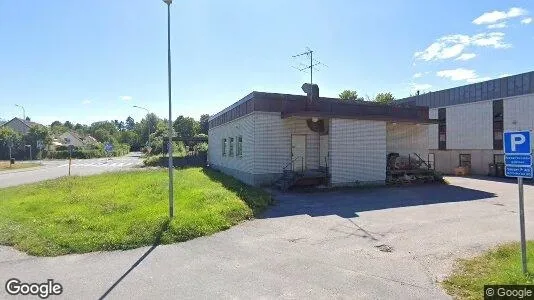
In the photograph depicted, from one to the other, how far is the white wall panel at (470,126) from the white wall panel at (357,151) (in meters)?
13.6

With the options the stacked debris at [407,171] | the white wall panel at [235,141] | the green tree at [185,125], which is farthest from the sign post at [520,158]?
the green tree at [185,125]

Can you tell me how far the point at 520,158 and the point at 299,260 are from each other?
4.21 m

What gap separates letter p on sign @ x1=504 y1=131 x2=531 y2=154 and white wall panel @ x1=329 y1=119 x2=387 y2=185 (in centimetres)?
1175

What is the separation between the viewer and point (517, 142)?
5648 mm

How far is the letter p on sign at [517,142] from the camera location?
18.0 ft

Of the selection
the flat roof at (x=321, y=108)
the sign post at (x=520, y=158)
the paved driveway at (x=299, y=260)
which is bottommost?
the paved driveway at (x=299, y=260)

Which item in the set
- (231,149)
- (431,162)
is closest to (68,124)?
(231,149)

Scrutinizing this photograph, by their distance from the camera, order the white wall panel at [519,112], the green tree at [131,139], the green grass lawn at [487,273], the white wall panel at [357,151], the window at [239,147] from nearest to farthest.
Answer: the green grass lawn at [487,273]
the white wall panel at [357,151]
the window at [239,147]
the white wall panel at [519,112]
the green tree at [131,139]

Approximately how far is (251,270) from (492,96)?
91.1 feet

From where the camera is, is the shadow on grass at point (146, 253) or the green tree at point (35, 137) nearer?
the shadow on grass at point (146, 253)

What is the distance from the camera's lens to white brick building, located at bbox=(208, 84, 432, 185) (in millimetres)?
17734

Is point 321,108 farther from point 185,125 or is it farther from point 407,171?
point 185,125

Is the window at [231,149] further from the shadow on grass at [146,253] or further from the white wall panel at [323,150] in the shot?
the shadow on grass at [146,253]

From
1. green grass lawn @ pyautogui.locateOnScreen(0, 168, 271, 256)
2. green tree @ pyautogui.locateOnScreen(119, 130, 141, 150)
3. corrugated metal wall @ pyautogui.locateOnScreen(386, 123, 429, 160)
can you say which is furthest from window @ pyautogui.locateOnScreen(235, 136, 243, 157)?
green tree @ pyautogui.locateOnScreen(119, 130, 141, 150)
